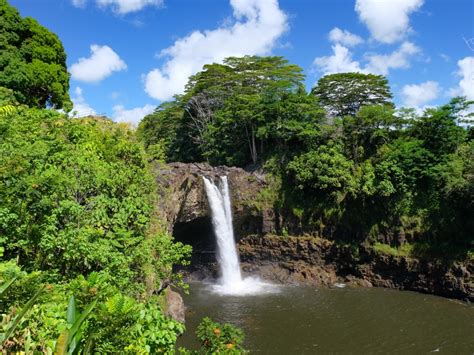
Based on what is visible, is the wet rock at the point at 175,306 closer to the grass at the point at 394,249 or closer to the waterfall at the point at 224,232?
the waterfall at the point at 224,232

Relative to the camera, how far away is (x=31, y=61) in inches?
745

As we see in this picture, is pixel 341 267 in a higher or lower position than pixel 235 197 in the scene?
lower

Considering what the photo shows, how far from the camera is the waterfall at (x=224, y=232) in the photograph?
22500 millimetres

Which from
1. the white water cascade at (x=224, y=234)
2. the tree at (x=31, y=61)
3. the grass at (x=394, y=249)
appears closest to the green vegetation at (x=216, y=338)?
the tree at (x=31, y=61)

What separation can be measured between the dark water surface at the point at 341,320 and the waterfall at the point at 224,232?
2267mm

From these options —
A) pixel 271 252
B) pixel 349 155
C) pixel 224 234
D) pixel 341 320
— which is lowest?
pixel 341 320

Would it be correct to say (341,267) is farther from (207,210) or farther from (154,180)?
(154,180)

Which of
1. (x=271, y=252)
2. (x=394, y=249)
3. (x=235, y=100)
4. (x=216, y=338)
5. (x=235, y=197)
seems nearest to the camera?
(x=216, y=338)

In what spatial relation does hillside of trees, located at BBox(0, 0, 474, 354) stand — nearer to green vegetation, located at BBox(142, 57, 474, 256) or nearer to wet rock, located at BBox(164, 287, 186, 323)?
green vegetation, located at BBox(142, 57, 474, 256)

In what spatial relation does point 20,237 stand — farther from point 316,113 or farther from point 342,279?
point 316,113

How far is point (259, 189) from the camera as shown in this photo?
23.6m

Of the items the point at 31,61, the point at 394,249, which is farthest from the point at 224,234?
the point at 31,61

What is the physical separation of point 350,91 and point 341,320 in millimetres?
18807

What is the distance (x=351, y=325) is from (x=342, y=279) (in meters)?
6.31
